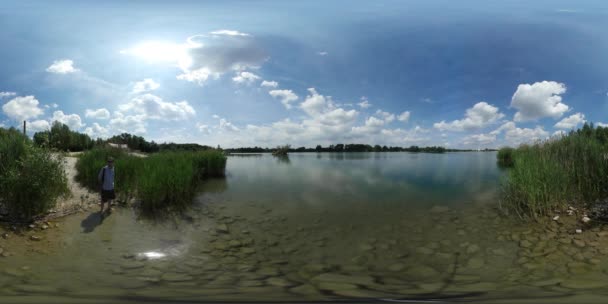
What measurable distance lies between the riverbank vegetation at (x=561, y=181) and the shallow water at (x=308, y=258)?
0.80 m

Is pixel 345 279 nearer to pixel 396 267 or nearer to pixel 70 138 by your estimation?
pixel 396 267

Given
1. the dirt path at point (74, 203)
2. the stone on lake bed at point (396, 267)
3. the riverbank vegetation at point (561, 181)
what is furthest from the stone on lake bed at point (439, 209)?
the dirt path at point (74, 203)

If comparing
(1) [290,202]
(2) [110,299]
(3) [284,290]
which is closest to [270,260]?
(3) [284,290]

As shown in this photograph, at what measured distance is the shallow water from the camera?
3.95 m

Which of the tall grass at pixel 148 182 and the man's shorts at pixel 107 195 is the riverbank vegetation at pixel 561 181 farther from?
the man's shorts at pixel 107 195

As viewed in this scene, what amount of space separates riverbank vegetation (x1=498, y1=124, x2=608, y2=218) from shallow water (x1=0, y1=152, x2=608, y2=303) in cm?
80

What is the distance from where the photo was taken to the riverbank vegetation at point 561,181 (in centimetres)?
799

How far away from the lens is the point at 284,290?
4.17m

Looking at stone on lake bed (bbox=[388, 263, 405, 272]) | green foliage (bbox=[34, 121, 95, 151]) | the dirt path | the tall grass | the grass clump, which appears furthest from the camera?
green foliage (bbox=[34, 121, 95, 151])

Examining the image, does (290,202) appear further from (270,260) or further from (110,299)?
(110,299)

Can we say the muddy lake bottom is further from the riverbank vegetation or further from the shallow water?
the riverbank vegetation

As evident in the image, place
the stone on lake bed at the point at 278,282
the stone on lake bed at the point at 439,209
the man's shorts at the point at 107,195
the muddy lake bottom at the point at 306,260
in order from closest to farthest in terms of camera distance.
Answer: the muddy lake bottom at the point at 306,260, the stone on lake bed at the point at 278,282, the man's shorts at the point at 107,195, the stone on lake bed at the point at 439,209

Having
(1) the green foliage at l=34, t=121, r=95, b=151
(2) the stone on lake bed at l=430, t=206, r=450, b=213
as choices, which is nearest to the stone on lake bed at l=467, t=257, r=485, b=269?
(2) the stone on lake bed at l=430, t=206, r=450, b=213

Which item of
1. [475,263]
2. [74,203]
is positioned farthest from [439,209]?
[74,203]
